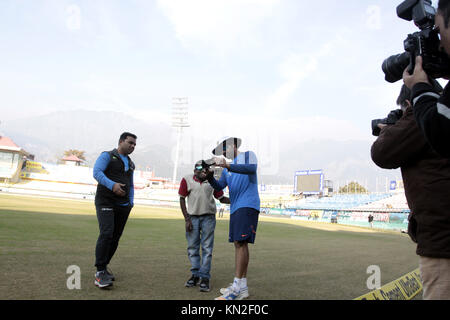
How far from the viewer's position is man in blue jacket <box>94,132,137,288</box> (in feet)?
14.8

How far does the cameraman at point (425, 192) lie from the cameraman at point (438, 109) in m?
0.31

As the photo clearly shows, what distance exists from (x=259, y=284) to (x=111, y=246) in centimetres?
243

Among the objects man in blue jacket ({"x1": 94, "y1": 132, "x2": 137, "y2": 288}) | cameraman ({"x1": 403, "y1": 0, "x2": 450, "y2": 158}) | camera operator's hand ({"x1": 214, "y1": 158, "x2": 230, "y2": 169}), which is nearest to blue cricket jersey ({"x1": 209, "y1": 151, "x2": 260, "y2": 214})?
camera operator's hand ({"x1": 214, "y1": 158, "x2": 230, "y2": 169})

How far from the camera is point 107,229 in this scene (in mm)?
4625

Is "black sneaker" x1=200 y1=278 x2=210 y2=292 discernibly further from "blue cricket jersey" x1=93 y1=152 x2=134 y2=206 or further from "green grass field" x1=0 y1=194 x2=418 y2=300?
"blue cricket jersey" x1=93 y1=152 x2=134 y2=206

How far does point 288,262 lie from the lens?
23.9 ft

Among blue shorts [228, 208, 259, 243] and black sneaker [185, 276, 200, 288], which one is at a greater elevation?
blue shorts [228, 208, 259, 243]

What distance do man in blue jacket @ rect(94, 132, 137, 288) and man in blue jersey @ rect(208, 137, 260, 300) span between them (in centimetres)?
151

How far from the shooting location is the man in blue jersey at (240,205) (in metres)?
4.05

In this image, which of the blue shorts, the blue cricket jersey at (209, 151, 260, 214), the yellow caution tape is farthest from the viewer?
the blue cricket jersey at (209, 151, 260, 214)

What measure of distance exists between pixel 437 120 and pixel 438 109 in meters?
0.07

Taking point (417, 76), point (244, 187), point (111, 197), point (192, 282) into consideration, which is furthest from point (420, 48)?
point (111, 197)
